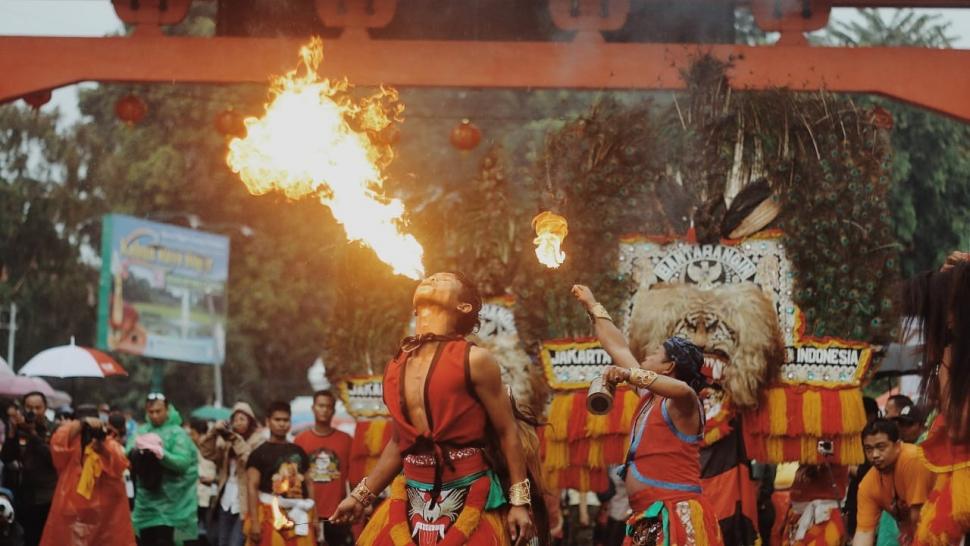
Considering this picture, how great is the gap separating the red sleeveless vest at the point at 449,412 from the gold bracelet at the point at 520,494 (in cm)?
19

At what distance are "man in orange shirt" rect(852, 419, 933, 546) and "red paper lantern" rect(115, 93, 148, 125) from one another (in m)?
8.91

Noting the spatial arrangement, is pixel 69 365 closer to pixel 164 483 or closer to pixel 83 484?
pixel 164 483

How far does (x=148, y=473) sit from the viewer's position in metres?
11.7

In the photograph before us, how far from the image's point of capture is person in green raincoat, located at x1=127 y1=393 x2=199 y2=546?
11664mm

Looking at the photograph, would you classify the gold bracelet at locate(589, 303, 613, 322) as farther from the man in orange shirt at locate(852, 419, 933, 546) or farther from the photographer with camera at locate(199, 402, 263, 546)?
the photographer with camera at locate(199, 402, 263, 546)

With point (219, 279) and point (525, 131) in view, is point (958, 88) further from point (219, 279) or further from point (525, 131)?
point (525, 131)

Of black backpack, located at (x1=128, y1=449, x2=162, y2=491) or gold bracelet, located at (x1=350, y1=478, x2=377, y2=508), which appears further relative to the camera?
black backpack, located at (x1=128, y1=449, x2=162, y2=491)

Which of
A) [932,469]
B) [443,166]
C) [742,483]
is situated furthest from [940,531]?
[443,166]

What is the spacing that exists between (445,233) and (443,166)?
23.2 metres

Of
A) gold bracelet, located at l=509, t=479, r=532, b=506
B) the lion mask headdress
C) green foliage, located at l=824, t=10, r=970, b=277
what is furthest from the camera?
green foliage, located at l=824, t=10, r=970, b=277

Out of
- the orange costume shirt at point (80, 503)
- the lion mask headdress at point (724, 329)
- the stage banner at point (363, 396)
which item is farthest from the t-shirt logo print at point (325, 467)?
the lion mask headdress at point (724, 329)

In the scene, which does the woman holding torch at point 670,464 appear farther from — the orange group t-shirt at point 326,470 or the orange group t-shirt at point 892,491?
the orange group t-shirt at point 326,470

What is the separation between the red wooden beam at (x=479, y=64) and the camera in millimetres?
13039

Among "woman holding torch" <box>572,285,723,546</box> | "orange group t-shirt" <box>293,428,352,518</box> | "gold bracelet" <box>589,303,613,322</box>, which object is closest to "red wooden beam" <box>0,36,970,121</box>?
"orange group t-shirt" <box>293,428,352,518</box>
